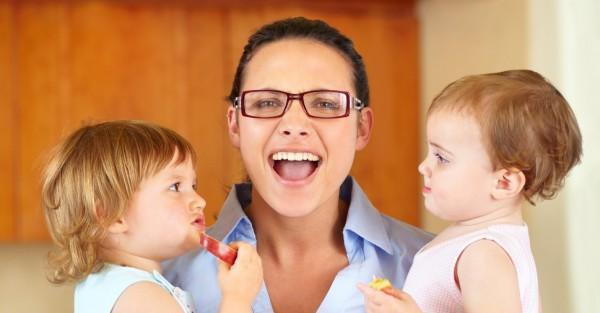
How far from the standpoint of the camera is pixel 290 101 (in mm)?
1751

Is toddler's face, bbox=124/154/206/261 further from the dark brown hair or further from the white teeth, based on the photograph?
the dark brown hair

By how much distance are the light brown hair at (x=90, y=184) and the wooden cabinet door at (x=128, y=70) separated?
1.16m

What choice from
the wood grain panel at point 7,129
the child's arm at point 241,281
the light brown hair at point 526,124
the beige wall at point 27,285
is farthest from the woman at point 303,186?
the beige wall at point 27,285

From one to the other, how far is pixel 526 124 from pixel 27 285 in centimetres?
222

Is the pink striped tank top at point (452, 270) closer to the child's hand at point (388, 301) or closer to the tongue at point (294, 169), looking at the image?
the child's hand at point (388, 301)

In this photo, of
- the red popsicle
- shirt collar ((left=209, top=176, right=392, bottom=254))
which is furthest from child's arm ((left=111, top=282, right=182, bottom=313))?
shirt collar ((left=209, top=176, right=392, bottom=254))

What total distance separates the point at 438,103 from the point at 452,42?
127 cm

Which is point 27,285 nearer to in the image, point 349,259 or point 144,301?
point 349,259

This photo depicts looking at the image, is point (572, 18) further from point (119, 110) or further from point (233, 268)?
point (119, 110)

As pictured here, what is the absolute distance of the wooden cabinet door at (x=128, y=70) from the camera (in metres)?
2.76

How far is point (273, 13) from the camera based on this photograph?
2.84 m

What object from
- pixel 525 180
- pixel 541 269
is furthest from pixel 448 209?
pixel 541 269

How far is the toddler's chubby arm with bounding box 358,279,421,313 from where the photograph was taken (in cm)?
141

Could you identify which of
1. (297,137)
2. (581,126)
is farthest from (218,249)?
(581,126)
